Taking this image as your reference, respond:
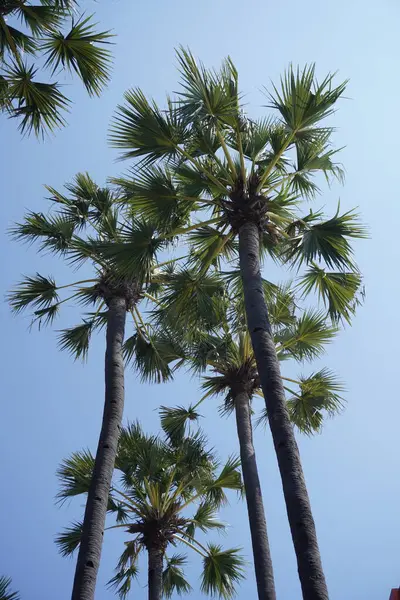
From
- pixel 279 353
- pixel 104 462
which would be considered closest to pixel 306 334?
pixel 279 353

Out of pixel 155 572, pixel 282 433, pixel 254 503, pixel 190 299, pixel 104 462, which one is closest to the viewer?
pixel 282 433

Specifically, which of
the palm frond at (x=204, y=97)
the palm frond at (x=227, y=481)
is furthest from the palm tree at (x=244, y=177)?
the palm frond at (x=227, y=481)

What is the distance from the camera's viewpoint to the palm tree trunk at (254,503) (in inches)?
370

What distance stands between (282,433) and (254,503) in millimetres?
4164

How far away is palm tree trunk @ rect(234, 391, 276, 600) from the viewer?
941 centimetres

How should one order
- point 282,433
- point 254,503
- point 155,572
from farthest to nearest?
point 155,572, point 254,503, point 282,433

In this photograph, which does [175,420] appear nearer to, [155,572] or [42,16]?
[155,572]

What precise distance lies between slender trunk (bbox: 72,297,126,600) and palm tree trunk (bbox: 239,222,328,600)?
10.6 ft

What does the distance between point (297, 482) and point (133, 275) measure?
Result: 4.87 metres

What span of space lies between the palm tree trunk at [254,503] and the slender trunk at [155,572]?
3387 mm

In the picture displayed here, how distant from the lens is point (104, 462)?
953 cm

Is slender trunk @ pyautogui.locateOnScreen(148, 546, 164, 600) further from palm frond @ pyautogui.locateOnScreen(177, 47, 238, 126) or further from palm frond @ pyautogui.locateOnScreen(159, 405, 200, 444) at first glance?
palm frond @ pyautogui.locateOnScreen(177, 47, 238, 126)

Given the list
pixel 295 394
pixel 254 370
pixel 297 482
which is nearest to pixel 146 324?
pixel 254 370

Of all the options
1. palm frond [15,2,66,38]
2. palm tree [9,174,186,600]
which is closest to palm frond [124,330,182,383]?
palm tree [9,174,186,600]
